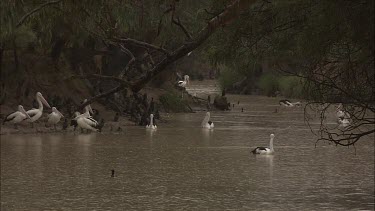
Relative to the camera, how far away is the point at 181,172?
14.1 meters

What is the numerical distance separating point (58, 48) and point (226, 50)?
17.0 metres

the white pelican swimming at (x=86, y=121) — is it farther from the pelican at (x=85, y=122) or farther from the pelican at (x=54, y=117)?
the pelican at (x=54, y=117)

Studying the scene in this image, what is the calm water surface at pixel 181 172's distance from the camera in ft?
36.7

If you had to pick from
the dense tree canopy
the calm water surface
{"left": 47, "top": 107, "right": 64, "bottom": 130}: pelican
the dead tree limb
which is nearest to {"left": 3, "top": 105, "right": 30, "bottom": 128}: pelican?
the calm water surface

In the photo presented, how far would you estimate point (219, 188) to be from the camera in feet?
40.6

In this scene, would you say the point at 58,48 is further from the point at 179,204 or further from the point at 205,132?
the point at 179,204

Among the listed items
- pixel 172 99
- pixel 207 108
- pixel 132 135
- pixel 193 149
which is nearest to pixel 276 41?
pixel 193 149

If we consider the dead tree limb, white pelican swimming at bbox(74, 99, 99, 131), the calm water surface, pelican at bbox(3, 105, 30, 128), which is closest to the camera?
the dead tree limb

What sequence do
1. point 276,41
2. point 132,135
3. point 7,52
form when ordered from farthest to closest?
point 7,52
point 132,135
point 276,41

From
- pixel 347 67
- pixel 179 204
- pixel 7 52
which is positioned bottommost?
pixel 179 204

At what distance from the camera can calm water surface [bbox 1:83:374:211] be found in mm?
11172

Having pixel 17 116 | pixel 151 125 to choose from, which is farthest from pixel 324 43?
pixel 151 125

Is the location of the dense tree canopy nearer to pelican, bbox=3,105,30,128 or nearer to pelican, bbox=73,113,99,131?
pelican, bbox=3,105,30,128

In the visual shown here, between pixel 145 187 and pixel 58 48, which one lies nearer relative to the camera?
pixel 145 187
